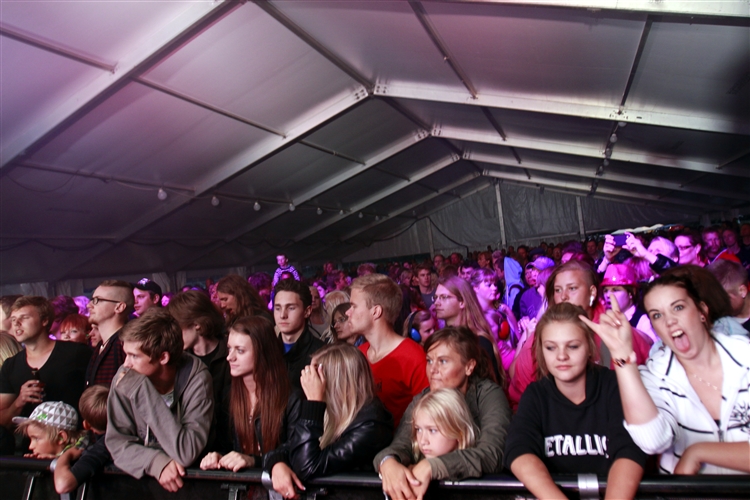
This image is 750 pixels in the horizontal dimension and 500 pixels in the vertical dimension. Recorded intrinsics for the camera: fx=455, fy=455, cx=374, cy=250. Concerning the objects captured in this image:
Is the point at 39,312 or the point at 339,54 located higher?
the point at 339,54

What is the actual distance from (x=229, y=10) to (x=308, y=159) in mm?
5578

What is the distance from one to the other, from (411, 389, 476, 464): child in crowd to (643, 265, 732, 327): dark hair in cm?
87

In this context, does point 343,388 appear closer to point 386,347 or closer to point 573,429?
point 386,347

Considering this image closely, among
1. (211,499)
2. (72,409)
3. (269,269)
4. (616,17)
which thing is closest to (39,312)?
(72,409)

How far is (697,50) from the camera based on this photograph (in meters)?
4.64

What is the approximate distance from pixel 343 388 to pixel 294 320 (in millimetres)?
1132

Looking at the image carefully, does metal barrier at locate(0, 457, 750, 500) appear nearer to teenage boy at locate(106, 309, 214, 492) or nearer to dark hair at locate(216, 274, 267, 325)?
teenage boy at locate(106, 309, 214, 492)

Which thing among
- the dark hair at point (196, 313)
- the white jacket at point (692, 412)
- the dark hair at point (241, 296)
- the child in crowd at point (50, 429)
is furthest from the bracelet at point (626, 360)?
the child in crowd at point (50, 429)

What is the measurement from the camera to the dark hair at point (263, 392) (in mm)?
2121

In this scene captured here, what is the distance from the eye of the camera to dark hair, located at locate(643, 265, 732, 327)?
5.79 ft

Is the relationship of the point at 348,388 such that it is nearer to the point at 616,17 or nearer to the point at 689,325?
the point at 689,325

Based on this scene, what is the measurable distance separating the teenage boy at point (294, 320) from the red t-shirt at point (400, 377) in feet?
2.05

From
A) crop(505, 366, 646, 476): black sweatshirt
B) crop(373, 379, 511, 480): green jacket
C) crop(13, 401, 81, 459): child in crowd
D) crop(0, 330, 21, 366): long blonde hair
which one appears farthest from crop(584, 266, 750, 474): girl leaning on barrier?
crop(0, 330, 21, 366): long blonde hair

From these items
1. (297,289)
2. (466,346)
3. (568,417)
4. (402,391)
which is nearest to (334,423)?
(402,391)
